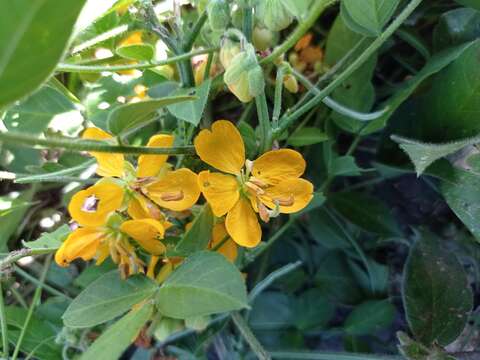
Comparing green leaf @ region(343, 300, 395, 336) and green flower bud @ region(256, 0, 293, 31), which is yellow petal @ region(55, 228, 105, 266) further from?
green leaf @ region(343, 300, 395, 336)

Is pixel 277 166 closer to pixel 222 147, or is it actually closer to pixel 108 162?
pixel 222 147

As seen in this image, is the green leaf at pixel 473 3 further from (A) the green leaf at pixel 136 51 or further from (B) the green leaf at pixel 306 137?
(A) the green leaf at pixel 136 51

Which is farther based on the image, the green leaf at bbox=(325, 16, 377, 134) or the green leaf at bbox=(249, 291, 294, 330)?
the green leaf at bbox=(249, 291, 294, 330)

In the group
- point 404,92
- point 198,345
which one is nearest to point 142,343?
point 198,345

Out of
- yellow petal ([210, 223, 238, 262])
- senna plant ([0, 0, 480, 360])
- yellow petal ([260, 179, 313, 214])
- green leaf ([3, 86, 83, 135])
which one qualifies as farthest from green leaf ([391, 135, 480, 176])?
green leaf ([3, 86, 83, 135])

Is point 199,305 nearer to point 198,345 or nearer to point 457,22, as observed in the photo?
point 198,345

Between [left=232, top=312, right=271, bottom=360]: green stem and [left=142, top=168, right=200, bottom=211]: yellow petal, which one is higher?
[left=142, top=168, right=200, bottom=211]: yellow petal

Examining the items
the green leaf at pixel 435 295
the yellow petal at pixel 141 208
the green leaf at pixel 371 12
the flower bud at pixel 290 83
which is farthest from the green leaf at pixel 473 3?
the yellow petal at pixel 141 208
